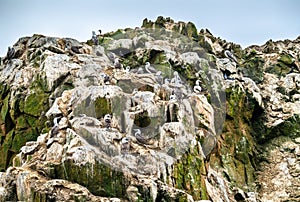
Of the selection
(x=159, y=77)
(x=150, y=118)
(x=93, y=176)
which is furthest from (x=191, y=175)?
(x=159, y=77)

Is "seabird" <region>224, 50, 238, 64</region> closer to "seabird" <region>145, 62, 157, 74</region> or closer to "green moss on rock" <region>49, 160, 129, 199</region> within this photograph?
"seabird" <region>145, 62, 157, 74</region>

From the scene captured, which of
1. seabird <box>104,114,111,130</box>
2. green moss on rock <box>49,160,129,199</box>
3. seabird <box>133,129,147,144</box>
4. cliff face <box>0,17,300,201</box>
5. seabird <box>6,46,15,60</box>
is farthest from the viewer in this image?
seabird <box>6,46,15,60</box>

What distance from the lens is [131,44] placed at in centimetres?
4706

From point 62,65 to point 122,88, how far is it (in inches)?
215

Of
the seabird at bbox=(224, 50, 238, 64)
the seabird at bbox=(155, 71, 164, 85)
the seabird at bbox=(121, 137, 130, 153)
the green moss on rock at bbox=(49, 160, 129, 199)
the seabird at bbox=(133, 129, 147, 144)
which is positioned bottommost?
the green moss on rock at bbox=(49, 160, 129, 199)

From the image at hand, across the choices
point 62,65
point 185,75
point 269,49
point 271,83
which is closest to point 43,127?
point 62,65

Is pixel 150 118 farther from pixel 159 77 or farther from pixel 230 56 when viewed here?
pixel 230 56

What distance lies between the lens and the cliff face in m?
26.1

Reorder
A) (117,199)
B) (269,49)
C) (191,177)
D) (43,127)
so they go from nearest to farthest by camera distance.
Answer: (117,199) < (191,177) < (43,127) < (269,49)

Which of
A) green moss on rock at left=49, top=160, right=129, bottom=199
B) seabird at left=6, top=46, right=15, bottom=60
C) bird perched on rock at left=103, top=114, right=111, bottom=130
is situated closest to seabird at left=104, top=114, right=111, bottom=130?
bird perched on rock at left=103, top=114, right=111, bottom=130

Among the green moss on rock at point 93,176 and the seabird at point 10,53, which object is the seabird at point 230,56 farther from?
the green moss on rock at point 93,176

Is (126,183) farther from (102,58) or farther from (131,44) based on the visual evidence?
(131,44)

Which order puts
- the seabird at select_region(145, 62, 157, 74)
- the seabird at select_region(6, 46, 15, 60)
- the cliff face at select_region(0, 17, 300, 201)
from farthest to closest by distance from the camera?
the seabird at select_region(6, 46, 15, 60) < the seabird at select_region(145, 62, 157, 74) < the cliff face at select_region(0, 17, 300, 201)

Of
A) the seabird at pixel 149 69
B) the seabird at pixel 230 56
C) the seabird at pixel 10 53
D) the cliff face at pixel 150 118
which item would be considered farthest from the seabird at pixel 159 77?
the seabird at pixel 10 53
